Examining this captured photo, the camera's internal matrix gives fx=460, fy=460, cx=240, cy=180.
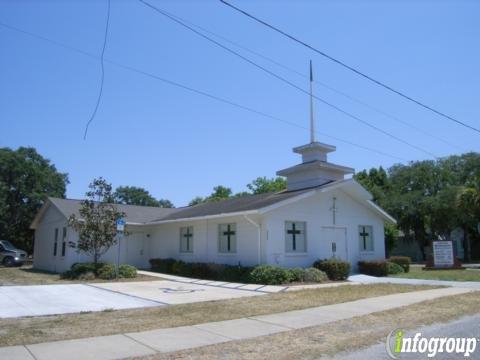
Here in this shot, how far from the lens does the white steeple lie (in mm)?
24766

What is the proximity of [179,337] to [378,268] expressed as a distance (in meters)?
16.9

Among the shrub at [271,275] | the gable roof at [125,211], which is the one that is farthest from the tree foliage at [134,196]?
the shrub at [271,275]

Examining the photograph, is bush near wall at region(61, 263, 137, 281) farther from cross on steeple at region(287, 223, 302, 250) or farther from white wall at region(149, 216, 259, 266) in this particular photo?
cross on steeple at region(287, 223, 302, 250)

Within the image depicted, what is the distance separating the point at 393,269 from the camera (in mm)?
23797

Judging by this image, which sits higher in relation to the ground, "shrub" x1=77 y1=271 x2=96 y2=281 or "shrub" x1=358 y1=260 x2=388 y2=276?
"shrub" x1=358 y1=260 x2=388 y2=276

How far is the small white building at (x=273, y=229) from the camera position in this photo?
2119 centimetres

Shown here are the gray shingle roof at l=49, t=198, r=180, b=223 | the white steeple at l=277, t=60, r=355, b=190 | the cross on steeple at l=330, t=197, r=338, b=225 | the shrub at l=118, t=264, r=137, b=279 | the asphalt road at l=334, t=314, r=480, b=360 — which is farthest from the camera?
the gray shingle roof at l=49, t=198, r=180, b=223

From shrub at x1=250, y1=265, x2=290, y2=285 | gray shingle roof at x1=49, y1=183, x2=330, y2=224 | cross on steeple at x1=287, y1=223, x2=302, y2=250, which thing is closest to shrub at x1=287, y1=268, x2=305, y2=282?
shrub at x1=250, y1=265, x2=290, y2=285

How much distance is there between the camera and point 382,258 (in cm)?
2597

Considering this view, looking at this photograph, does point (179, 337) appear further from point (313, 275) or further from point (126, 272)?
point (126, 272)

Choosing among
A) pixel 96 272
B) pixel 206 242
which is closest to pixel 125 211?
pixel 206 242

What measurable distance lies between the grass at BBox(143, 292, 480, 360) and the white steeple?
532 inches

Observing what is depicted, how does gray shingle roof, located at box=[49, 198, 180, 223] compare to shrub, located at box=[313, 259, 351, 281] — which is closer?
shrub, located at box=[313, 259, 351, 281]

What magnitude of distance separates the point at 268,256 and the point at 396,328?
11373 millimetres
